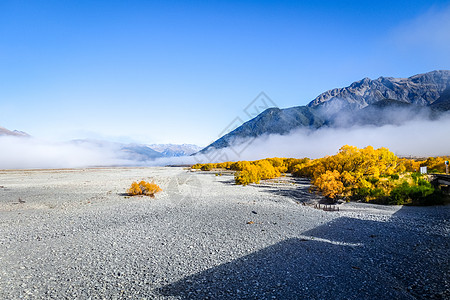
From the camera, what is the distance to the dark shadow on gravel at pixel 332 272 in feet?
17.6

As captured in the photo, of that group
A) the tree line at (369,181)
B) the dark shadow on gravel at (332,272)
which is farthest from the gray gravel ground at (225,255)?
the tree line at (369,181)

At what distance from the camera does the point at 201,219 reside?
1237cm

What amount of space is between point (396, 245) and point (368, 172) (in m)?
13.3

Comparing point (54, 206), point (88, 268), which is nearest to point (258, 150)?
point (54, 206)

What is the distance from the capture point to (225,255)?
7613 mm

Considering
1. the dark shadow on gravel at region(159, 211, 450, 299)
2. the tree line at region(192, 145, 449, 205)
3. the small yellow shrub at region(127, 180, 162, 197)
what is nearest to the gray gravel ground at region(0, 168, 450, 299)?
the dark shadow on gravel at region(159, 211, 450, 299)

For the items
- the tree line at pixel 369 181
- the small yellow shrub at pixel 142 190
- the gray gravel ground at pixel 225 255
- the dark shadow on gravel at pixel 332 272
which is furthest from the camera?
the small yellow shrub at pixel 142 190

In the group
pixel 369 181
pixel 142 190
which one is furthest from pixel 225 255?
pixel 369 181

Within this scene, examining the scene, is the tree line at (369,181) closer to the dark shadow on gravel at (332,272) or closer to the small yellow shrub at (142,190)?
the dark shadow on gravel at (332,272)

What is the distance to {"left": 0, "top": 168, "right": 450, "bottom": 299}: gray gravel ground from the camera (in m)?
5.56

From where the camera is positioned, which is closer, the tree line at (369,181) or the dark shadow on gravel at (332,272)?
the dark shadow on gravel at (332,272)

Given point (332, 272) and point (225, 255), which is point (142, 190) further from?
point (332, 272)

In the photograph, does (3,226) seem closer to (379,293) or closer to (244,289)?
(244,289)

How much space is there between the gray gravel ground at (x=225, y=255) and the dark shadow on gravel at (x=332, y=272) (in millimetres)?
28
